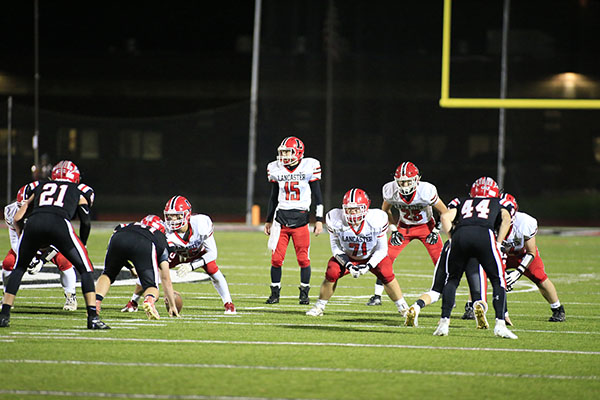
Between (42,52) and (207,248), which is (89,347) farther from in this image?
(42,52)

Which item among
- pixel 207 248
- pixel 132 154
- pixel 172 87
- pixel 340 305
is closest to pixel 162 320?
pixel 207 248

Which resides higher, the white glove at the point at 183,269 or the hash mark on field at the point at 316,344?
the white glove at the point at 183,269

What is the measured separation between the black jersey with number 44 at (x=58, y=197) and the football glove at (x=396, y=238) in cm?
331

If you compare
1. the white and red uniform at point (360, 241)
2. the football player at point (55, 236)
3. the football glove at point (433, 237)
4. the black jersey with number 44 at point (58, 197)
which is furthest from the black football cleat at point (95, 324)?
the football glove at point (433, 237)

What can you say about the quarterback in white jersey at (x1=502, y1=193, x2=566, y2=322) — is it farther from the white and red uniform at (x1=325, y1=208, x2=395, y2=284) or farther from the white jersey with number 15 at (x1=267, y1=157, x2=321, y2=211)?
Result: the white jersey with number 15 at (x1=267, y1=157, x2=321, y2=211)

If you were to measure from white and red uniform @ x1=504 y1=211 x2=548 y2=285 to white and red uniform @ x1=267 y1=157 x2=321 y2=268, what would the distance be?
2.36 meters

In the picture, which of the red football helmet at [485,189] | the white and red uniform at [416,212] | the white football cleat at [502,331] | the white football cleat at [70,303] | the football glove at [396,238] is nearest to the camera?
the white football cleat at [502,331]

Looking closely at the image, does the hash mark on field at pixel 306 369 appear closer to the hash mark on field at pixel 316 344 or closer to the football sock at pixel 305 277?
the hash mark on field at pixel 316 344

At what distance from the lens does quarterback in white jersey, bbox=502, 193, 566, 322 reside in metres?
8.59

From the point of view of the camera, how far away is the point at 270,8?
2447cm

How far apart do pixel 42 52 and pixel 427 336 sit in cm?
3021

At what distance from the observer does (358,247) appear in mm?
8672

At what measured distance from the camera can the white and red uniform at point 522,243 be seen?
8.59 m

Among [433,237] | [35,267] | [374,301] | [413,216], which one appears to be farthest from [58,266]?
[433,237]
